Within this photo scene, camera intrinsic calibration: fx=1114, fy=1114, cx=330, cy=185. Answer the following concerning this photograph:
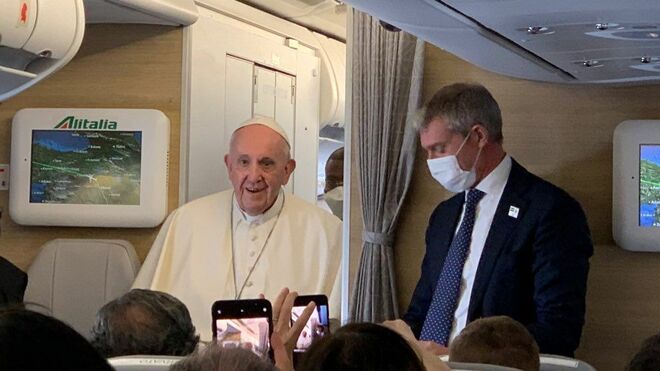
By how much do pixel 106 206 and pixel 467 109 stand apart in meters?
2.52

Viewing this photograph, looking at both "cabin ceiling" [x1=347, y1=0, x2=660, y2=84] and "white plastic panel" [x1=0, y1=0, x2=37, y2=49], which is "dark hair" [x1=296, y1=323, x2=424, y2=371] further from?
"white plastic panel" [x1=0, y1=0, x2=37, y2=49]

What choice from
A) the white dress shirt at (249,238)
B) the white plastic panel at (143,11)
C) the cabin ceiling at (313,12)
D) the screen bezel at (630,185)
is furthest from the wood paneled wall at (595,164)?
the cabin ceiling at (313,12)

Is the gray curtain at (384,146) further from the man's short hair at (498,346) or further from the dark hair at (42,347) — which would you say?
the dark hair at (42,347)

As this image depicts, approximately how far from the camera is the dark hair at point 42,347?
122 cm

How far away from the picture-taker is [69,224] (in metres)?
5.96

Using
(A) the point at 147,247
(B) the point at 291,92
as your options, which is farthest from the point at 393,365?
(B) the point at 291,92

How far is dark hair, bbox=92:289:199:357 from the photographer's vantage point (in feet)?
8.70

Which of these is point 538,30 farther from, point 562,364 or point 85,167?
point 85,167

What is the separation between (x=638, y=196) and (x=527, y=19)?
1.57 metres

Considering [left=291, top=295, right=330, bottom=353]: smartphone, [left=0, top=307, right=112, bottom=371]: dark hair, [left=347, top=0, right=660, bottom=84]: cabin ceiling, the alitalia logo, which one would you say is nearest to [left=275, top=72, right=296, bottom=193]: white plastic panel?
the alitalia logo

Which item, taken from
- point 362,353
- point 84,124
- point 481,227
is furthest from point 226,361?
point 84,124

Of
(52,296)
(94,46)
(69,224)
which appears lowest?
(52,296)

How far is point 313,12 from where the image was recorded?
7562 mm

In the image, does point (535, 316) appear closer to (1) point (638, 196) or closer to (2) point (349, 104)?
(1) point (638, 196)
